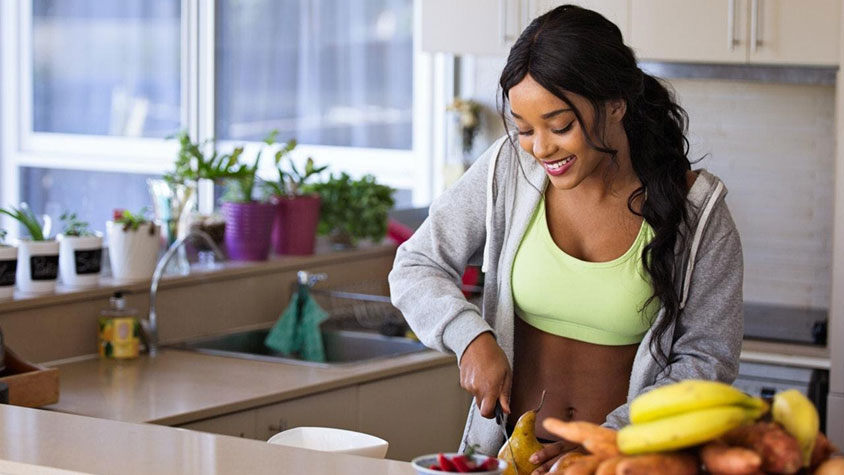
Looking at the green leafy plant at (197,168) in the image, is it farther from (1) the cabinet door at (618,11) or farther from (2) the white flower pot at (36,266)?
(1) the cabinet door at (618,11)

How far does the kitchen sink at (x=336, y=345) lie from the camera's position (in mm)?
3471

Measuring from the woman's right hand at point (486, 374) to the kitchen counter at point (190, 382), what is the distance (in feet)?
3.20

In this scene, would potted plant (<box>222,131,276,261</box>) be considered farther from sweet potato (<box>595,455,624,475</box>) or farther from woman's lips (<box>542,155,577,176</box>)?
sweet potato (<box>595,455,624,475</box>)

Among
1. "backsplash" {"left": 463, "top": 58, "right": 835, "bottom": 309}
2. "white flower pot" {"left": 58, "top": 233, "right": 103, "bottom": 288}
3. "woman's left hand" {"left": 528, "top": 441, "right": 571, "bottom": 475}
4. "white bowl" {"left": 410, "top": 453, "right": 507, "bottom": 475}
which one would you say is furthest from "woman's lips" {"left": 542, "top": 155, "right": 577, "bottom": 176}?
"backsplash" {"left": 463, "top": 58, "right": 835, "bottom": 309}

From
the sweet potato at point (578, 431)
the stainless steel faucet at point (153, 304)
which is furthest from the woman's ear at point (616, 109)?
the stainless steel faucet at point (153, 304)

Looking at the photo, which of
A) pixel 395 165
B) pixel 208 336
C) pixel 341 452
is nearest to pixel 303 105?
pixel 395 165

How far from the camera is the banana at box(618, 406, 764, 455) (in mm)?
1188

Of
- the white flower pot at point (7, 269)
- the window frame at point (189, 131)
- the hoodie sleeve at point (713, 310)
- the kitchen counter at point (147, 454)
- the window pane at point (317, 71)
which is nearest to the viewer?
the kitchen counter at point (147, 454)

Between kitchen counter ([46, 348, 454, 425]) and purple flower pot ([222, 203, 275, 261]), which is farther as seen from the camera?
purple flower pot ([222, 203, 275, 261])

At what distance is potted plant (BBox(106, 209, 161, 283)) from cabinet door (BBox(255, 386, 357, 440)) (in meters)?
0.68

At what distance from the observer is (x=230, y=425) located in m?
2.79

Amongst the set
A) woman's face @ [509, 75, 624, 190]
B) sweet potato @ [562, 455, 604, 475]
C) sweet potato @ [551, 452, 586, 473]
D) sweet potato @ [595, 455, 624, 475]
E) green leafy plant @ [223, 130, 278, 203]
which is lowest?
sweet potato @ [551, 452, 586, 473]

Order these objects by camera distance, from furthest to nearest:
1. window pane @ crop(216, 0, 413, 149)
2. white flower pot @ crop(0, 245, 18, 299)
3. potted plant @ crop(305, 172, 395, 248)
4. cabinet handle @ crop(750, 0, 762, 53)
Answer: window pane @ crop(216, 0, 413, 149)
potted plant @ crop(305, 172, 395, 248)
cabinet handle @ crop(750, 0, 762, 53)
white flower pot @ crop(0, 245, 18, 299)

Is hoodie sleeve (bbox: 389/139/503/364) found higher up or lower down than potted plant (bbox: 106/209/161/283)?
higher up
